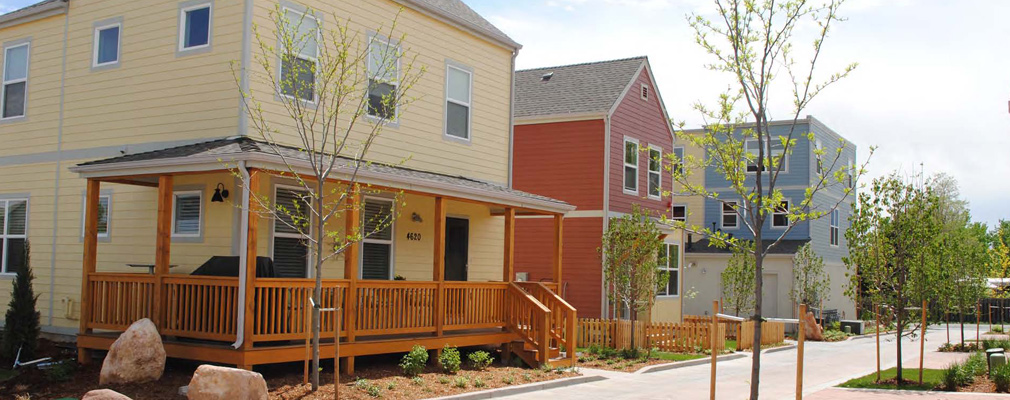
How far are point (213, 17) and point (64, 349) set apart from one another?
22.0 ft

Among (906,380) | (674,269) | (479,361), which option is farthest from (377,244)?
(674,269)

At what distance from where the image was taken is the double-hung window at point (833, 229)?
137ft

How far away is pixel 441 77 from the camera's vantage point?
19.2 meters

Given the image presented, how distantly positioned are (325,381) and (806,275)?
968 inches

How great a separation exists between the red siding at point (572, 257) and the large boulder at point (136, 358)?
14.5m

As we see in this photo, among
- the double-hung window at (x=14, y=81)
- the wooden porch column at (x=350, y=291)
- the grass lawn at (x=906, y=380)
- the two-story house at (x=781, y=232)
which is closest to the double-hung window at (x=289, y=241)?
the wooden porch column at (x=350, y=291)

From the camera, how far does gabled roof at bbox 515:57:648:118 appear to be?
86.7ft

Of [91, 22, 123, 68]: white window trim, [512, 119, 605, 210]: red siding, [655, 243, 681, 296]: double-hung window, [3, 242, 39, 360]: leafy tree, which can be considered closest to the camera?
[3, 242, 39, 360]: leafy tree

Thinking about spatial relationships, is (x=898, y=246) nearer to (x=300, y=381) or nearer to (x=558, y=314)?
(x=558, y=314)

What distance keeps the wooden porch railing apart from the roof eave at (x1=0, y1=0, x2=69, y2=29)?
1078 centimetres

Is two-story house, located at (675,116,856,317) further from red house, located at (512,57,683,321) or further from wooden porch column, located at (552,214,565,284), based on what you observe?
→ wooden porch column, located at (552,214,565,284)

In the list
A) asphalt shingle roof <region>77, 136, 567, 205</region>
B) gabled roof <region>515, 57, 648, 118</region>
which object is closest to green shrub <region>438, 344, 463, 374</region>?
asphalt shingle roof <region>77, 136, 567, 205</region>

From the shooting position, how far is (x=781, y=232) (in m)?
38.5

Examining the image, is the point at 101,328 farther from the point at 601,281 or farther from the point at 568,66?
the point at 568,66
